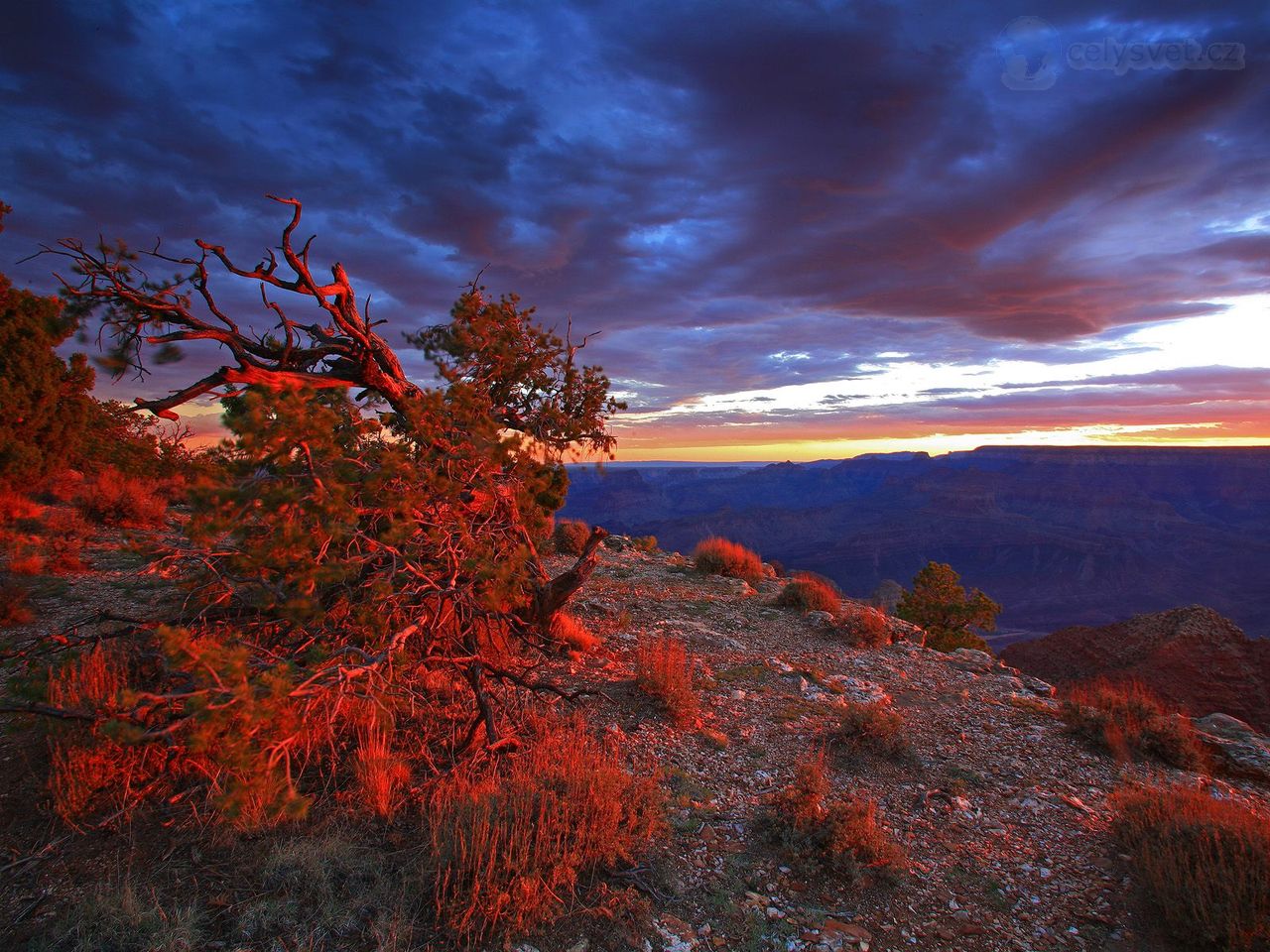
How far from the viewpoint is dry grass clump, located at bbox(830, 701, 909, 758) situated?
5.56 meters

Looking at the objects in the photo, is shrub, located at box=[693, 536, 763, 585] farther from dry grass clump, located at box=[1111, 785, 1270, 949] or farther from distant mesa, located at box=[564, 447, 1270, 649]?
distant mesa, located at box=[564, 447, 1270, 649]

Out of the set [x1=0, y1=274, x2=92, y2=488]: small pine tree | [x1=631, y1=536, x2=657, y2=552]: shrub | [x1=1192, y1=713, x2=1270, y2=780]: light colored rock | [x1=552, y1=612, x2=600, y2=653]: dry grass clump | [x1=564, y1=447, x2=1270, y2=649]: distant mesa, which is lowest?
[x1=564, y1=447, x2=1270, y2=649]: distant mesa

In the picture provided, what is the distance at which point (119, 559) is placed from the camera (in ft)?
32.0

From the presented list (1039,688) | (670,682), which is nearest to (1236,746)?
→ (1039,688)

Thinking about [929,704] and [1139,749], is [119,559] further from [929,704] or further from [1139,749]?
[1139,749]

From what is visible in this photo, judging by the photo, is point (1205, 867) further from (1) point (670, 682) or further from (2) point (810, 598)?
(2) point (810, 598)

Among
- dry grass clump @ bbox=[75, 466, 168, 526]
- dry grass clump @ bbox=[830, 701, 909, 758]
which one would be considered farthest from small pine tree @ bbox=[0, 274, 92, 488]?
dry grass clump @ bbox=[830, 701, 909, 758]

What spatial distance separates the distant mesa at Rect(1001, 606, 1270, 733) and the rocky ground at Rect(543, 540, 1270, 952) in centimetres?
446

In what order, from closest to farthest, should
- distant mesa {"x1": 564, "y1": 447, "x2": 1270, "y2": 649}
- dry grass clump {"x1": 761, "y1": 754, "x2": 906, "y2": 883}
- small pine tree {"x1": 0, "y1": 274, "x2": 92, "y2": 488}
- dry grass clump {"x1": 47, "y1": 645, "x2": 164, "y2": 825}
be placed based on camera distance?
dry grass clump {"x1": 47, "y1": 645, "x2": 164, "y2": 825} → dry grass clump {"x1": 761, "y1": 754, "x2": 906, "y2": 883} → small pine tree {"x1": 0, "y1": 274, "x2": 92, "y2": 488} → distant mesa {"x1": 564, "y1": 447, "x2": 1270, "y2": 649}

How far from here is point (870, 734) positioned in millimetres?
5637

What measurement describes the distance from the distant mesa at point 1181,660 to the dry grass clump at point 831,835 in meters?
7.97

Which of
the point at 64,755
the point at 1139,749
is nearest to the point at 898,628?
the point at 1139,749

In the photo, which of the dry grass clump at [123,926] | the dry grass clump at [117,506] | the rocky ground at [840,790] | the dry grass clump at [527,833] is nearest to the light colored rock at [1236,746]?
the rocky ground at [840,790]

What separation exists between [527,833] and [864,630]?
7.46m
